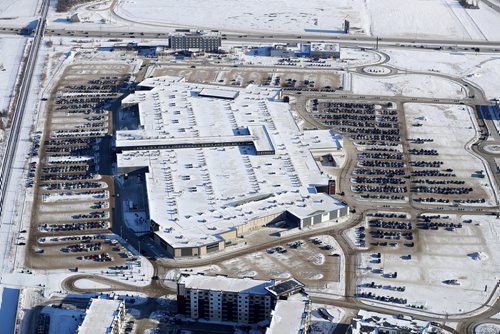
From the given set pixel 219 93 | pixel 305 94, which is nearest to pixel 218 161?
pixel 219 93

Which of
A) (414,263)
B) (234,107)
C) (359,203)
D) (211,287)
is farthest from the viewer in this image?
(234,107)

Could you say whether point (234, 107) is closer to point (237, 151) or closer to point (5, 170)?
point (237, 151)

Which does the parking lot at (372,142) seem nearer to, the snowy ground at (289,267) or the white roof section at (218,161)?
the white roof section at (218,161)

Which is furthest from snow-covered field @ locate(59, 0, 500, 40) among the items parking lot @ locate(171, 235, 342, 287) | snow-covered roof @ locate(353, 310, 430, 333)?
snow-covered roof @ locate(353, 310, 430, 333)

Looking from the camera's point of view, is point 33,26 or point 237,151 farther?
point 33,26

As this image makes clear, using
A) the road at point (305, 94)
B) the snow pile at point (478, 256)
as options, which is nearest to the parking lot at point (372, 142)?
the road at point (305, 94)

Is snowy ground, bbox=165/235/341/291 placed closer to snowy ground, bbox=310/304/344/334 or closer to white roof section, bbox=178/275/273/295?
snowy ground, bbox=310/304/344/334

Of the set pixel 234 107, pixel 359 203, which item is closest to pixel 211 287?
pixel 359 203
